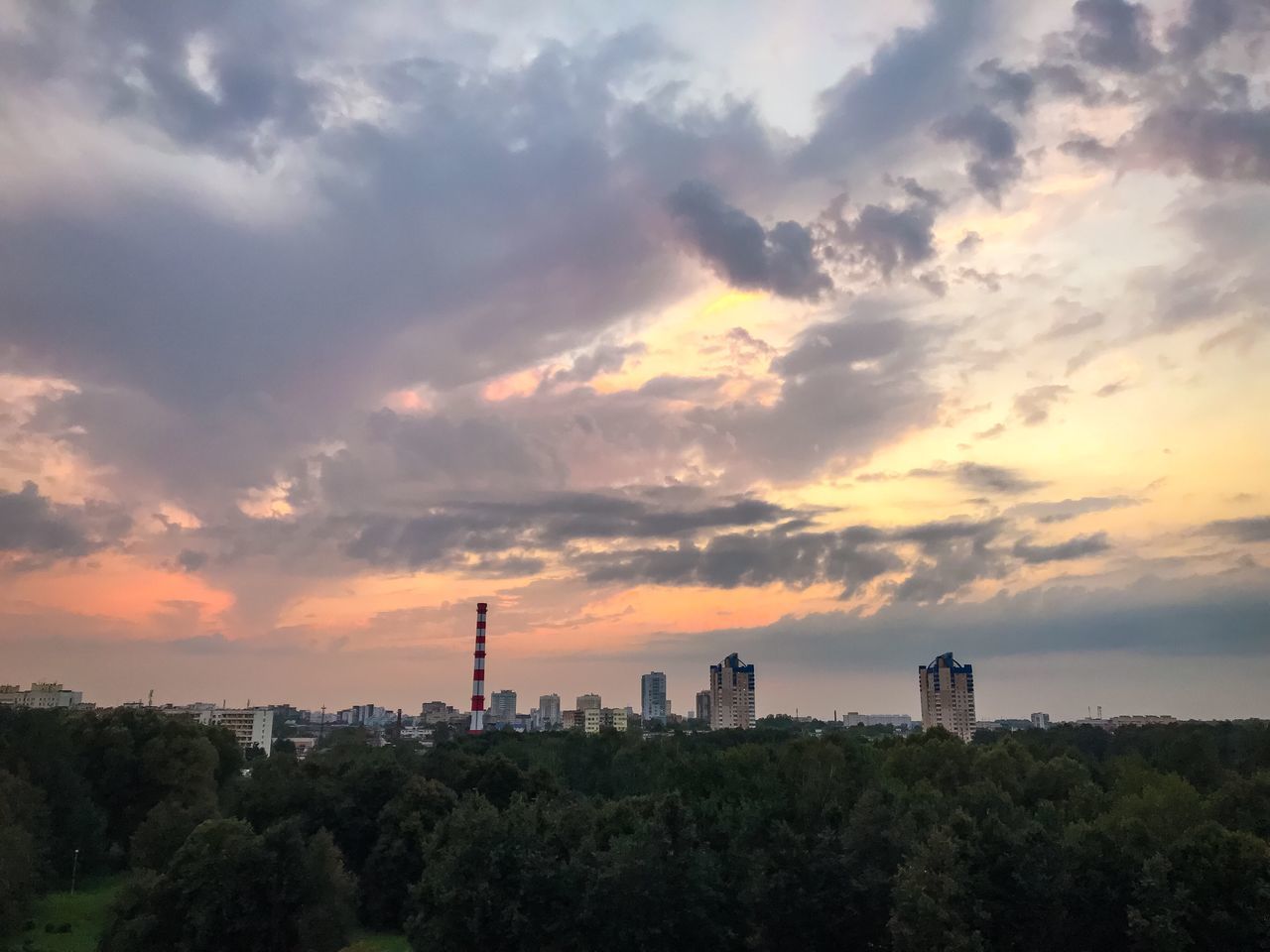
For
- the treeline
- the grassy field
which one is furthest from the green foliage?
the grassy field

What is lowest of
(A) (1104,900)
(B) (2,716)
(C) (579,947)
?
(C) (579,947)

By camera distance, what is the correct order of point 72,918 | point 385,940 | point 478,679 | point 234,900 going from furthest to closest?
1. point 478,679
2. point 72,918
3. point 385,940
4. point 234,900

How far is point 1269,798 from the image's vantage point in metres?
46.8

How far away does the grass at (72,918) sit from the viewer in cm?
4759

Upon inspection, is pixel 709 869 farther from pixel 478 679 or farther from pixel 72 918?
pixel 478 679

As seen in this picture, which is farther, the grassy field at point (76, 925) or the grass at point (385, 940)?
the grass at point (385, 940)

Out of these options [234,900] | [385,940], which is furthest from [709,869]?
[385,940]

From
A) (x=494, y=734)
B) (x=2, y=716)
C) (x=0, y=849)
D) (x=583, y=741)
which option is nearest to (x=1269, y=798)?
(x=0, y=849)

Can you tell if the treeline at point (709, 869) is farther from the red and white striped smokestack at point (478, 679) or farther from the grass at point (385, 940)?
the red and white striped smokestack at point (478, 679)

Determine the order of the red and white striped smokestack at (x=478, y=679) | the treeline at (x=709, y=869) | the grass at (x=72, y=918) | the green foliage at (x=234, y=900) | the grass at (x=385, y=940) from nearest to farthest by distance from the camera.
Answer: the treeline at (x=709, y=869) → the green foliage at (x=234, y=900) → the grass at (x=72, y=918) → the grass at (x=385, y=940) → the red and white striped smokestack at (x=478, y=679)

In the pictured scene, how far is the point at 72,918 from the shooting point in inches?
2181

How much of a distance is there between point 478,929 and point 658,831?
8.24 meters

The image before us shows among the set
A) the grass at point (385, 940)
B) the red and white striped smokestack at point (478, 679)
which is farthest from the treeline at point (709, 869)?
the red and white striped smokestack at point (478, 679)

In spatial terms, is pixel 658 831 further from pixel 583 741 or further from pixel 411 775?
pixel 583 741
